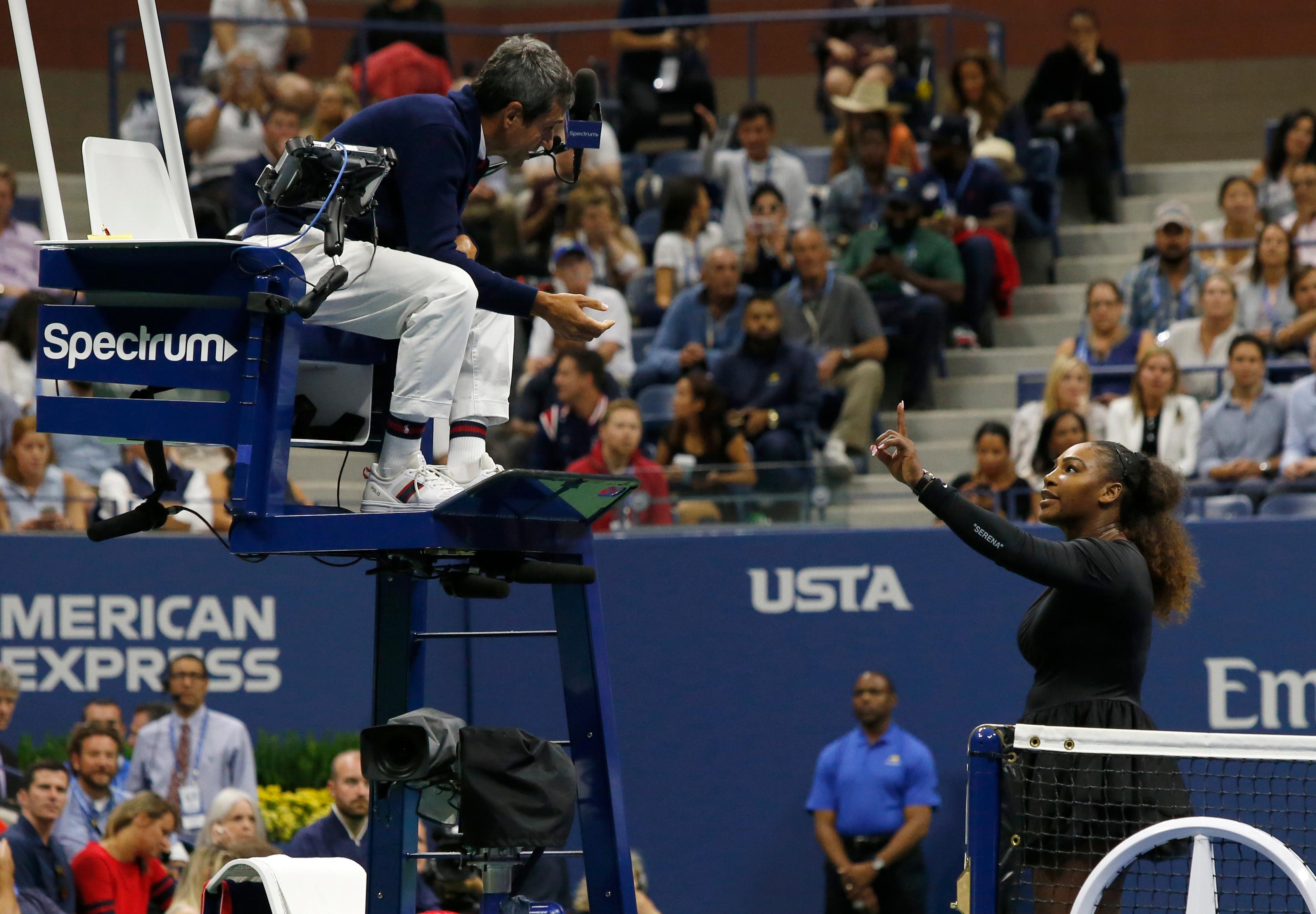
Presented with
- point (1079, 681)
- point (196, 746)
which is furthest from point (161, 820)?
point (1079, 681)

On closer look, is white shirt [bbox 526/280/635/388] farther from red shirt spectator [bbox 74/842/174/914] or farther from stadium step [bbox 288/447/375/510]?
red shirt spectator [bbox 74/842/174/914]

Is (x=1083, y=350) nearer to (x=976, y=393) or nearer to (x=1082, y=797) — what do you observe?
(x=976, y=393)

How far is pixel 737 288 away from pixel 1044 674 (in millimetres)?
6290

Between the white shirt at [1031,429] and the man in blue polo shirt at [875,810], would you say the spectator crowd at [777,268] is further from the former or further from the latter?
the man in blue polo shirt at [875,810]

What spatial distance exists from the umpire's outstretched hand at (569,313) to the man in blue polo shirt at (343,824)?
383cm

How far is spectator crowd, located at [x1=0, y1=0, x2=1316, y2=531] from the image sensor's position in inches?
378

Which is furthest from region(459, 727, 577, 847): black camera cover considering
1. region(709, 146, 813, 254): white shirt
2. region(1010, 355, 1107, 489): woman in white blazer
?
region(709, 146, 813, 254): white shirt

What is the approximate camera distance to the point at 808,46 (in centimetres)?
1382

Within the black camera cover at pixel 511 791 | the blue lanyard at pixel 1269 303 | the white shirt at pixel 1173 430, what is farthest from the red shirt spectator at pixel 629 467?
the black camera cover at pixel 511 791

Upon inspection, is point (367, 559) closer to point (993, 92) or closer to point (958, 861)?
point (958, 861)

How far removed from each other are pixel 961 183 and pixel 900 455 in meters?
7.52

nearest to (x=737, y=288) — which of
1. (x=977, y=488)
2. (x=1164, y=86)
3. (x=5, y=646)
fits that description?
(x=977, y=488)

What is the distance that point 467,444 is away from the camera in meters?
4.99

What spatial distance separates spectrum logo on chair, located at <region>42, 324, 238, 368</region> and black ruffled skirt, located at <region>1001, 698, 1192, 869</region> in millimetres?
2090
